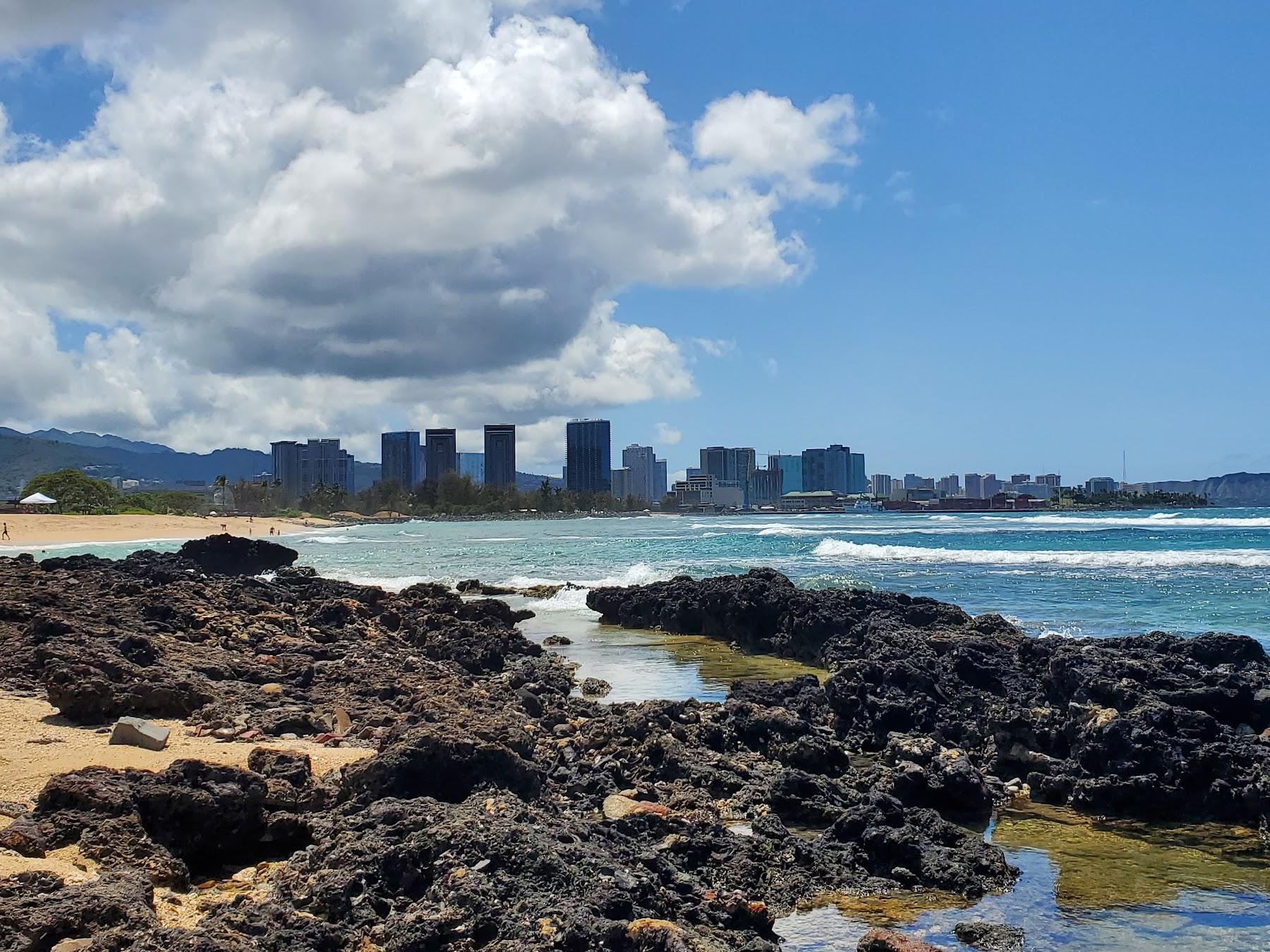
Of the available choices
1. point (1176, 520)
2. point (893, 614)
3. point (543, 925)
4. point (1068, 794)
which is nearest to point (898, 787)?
point (1068, 794)

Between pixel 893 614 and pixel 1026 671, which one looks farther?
pixel 893 614

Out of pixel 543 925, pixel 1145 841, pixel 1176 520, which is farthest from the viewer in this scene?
pixel 1176 520

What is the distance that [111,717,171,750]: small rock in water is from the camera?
7.98 meters

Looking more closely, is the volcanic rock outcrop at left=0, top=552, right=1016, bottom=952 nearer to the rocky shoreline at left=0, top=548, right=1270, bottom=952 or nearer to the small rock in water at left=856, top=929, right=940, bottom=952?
the rocky shoreline at left=0, top=548, right=1270, bottom=952

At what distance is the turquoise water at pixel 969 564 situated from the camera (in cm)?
2261

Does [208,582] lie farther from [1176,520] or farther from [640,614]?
[1176,520]

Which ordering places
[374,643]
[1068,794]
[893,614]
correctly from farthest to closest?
[893,614] < [374,643] < [1068,794]

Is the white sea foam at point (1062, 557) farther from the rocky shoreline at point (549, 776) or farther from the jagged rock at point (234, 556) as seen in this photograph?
the rocky shoreline at point (549, 776)

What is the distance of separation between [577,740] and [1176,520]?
9672 cm

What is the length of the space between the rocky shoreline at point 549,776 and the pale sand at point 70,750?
30 centimetres

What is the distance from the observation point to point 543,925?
4.67 metres

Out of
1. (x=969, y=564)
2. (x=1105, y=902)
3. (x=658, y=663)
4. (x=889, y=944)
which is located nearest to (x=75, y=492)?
(x=969, y=564)

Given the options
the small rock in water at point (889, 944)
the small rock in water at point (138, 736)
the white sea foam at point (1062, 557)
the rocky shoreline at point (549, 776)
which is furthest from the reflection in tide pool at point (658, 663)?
the white sea foam at point (1062, 557)

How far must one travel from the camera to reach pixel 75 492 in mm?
99188
